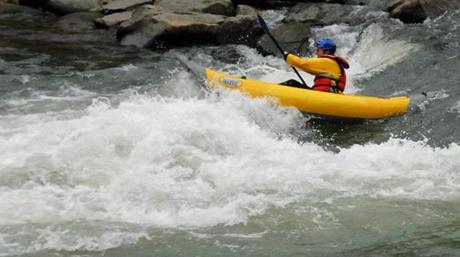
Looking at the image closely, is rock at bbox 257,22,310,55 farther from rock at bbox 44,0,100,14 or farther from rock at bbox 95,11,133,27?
rock at bbox 44,0,100,14

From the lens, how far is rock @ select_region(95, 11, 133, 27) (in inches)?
528

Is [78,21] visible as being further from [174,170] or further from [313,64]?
[174,170]

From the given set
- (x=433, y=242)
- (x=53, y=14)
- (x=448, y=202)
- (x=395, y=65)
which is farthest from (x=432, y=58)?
(x=53, y=14)

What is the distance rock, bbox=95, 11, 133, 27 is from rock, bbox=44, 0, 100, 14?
1096 millimetres

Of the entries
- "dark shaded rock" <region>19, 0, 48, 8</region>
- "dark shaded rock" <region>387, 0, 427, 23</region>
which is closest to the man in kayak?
"dark shaded rock" <region>387, 0, 427, 23</region>

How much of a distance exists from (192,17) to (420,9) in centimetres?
432

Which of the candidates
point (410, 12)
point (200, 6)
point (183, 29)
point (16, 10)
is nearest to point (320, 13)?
point (410, 12)

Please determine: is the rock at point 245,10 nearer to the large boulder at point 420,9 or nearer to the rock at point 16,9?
the large boulder at point 420,9

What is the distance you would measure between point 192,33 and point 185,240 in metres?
7.60

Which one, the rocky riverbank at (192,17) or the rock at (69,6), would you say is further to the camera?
the rock at (69,6)

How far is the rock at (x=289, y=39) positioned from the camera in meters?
11.9

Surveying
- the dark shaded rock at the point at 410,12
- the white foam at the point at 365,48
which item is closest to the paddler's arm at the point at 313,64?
the white foam at the point at 365,48

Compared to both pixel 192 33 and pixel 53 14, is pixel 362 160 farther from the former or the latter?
pixel 53 14

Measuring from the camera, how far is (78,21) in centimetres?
1405
